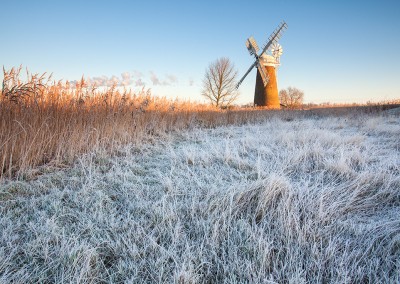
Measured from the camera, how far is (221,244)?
56.2 inches

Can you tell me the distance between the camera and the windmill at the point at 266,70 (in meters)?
20.1

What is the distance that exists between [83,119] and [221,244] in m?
3.60

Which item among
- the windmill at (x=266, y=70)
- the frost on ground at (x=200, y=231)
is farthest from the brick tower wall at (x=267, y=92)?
the frost on ground at (x=200, y=231)

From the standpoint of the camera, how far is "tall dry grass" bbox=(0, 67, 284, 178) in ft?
9.32

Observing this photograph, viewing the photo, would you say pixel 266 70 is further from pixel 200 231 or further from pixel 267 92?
pixel 200 231

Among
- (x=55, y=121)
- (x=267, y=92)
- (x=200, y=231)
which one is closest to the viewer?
(x=200, y=231)

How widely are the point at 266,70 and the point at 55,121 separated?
65.0 feet

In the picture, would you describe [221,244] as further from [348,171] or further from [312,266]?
[348,171]

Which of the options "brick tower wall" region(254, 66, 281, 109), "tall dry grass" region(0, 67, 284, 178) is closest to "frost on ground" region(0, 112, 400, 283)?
"tall dry grass" region(0, 67, 284, 178)

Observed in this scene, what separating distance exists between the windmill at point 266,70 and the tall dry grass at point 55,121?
16.4m

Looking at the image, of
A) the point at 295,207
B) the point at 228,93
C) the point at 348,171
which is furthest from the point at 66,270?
the point at 228,93

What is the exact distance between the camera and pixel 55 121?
3477 millimetres

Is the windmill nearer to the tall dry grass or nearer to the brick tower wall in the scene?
the brick tower wall

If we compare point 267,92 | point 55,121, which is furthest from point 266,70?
point 55,121
